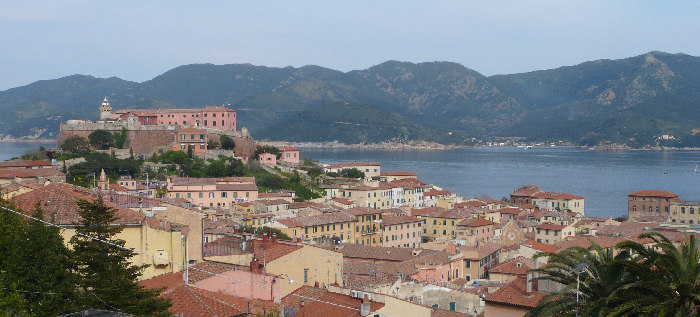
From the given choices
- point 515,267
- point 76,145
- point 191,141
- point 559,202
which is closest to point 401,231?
point 515,267

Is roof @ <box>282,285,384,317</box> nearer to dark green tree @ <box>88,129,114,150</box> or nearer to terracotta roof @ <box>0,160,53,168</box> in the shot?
terracotta roof @ <box>0,160,53,168</box>

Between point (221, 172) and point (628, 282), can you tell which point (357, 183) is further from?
point (628, 282)

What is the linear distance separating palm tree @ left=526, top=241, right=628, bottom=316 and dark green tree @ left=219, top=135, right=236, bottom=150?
199 feet

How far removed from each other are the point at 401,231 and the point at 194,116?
Result: 37757 millimetres

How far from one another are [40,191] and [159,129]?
5527cm

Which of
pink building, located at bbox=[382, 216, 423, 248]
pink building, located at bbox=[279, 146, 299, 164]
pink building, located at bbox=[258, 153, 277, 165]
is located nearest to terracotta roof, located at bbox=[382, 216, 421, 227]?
pink building, located at bbox=[382, 216, 423, 248]

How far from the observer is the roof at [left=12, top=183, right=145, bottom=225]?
1215cm

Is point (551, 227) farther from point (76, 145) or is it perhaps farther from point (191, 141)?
point (76, 145)

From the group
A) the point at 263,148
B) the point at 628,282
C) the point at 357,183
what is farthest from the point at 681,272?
the point at 263,148

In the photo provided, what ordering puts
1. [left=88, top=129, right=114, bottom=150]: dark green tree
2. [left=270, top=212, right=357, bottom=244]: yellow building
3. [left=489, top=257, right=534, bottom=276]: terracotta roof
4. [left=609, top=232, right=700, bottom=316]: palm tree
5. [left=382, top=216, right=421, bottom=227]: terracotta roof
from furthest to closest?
[left=88, top=129, right=114, bottom=150]: dark green tree → [left=382, top=216, right=421, bottom=227]: terracotta roof → [left=270, top=212, right=357, bottom=244]: yellow building → [left=489, top=257, right=534, bottom=276]: terracotta roof → [left=609, top=232, right=700, bottom=316]: palm tree

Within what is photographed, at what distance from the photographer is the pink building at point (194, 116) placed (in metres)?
76.6

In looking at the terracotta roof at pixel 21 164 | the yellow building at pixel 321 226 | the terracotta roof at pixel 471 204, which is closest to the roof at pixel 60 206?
the yellow building at pixel 321 226

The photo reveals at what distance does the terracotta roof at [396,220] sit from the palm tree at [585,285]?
37.9 metres

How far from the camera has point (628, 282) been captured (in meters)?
9.98
